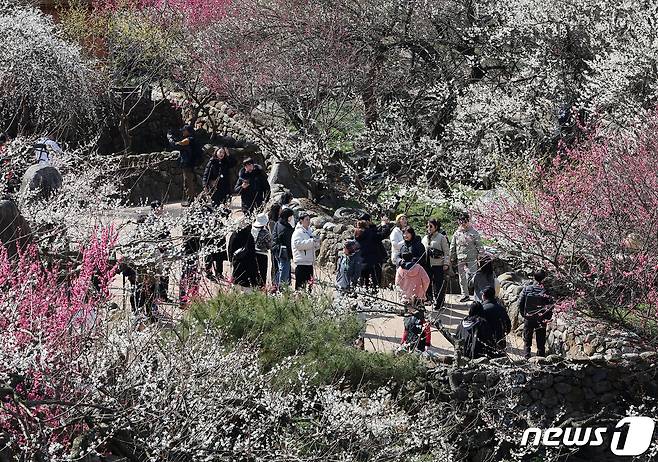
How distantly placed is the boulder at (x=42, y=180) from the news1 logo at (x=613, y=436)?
6.63m

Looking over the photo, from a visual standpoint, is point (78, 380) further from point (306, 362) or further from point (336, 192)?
point (336, 192)

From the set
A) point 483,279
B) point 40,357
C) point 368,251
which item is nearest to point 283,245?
point 368,251

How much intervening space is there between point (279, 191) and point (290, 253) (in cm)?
425

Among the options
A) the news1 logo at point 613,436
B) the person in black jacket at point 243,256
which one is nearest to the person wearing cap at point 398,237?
the person in black jacket at point 243,256

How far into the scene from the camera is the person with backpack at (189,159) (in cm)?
2058

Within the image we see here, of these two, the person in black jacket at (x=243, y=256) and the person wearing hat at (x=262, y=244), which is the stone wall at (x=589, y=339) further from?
the person in black jacket at (x=243, y=256)

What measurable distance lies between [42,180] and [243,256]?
2717mm

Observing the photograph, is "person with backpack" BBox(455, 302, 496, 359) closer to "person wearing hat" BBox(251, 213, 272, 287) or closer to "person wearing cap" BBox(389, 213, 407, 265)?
"person wearing cap" BBox(389, 213, 407, 265)

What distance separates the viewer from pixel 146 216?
14.3 meters

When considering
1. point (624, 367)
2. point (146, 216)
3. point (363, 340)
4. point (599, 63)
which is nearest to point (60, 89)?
point (146, 216)

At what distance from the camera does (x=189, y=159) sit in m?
20.8

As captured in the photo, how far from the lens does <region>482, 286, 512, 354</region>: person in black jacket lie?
11.9m

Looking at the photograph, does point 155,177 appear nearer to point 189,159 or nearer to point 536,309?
point 189,159

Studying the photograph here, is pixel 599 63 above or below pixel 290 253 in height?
above
